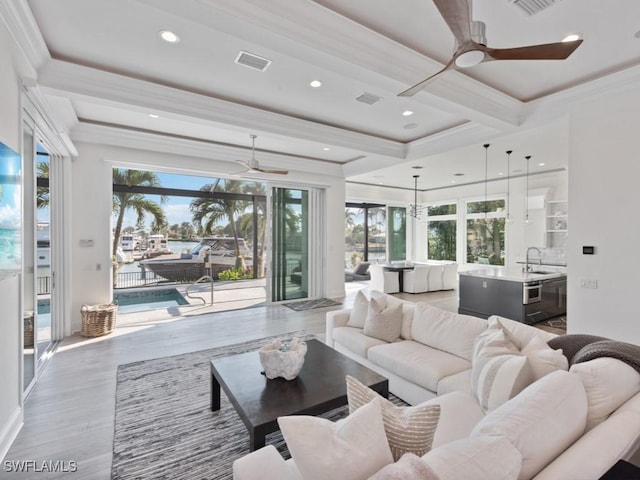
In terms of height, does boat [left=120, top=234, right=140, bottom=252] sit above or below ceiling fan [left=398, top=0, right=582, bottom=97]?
below

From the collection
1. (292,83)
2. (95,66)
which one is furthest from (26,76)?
(292,83)

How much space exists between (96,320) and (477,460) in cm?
514

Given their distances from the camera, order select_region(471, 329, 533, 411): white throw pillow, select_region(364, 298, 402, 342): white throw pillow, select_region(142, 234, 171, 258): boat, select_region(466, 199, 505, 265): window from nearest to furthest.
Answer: select_region(471, 329, 533, 411): white throw pillow → select_region(364, 298, 402, 342): white throw pillow → select_region(142, 234, 171, 258): boat → select_region(466, 199, 505, 265): window

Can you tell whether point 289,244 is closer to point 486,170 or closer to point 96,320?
point 96,320

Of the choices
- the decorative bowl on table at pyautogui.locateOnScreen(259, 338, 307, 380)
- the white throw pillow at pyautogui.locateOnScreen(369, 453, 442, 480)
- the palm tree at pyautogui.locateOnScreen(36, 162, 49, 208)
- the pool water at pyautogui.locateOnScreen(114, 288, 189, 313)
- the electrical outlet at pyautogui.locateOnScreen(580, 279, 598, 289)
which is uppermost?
the palm tree at pyautogui.locateOnScreen(36, 162, 49, 208)

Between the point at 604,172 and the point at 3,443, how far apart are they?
581 cm

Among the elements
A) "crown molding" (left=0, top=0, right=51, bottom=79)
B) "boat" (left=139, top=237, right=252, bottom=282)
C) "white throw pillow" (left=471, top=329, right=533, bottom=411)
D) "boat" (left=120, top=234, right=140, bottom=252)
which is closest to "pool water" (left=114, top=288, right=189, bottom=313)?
"boat" (left=139, top=237, right=252, bottom=282)

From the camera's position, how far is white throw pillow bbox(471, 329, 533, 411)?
64.2 inches

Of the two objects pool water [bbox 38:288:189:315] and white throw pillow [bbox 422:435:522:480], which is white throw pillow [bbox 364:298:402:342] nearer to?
white throw pillow [bbox 422:435:522:480]

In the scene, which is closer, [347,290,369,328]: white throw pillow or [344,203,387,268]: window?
[347,290,369,328]: white throw pillow

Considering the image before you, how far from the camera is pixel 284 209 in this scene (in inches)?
275

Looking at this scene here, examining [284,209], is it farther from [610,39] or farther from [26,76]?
[610,39]

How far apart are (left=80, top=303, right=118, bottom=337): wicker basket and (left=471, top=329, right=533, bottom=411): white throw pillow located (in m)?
4.82

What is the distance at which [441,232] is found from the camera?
10.9 metres
